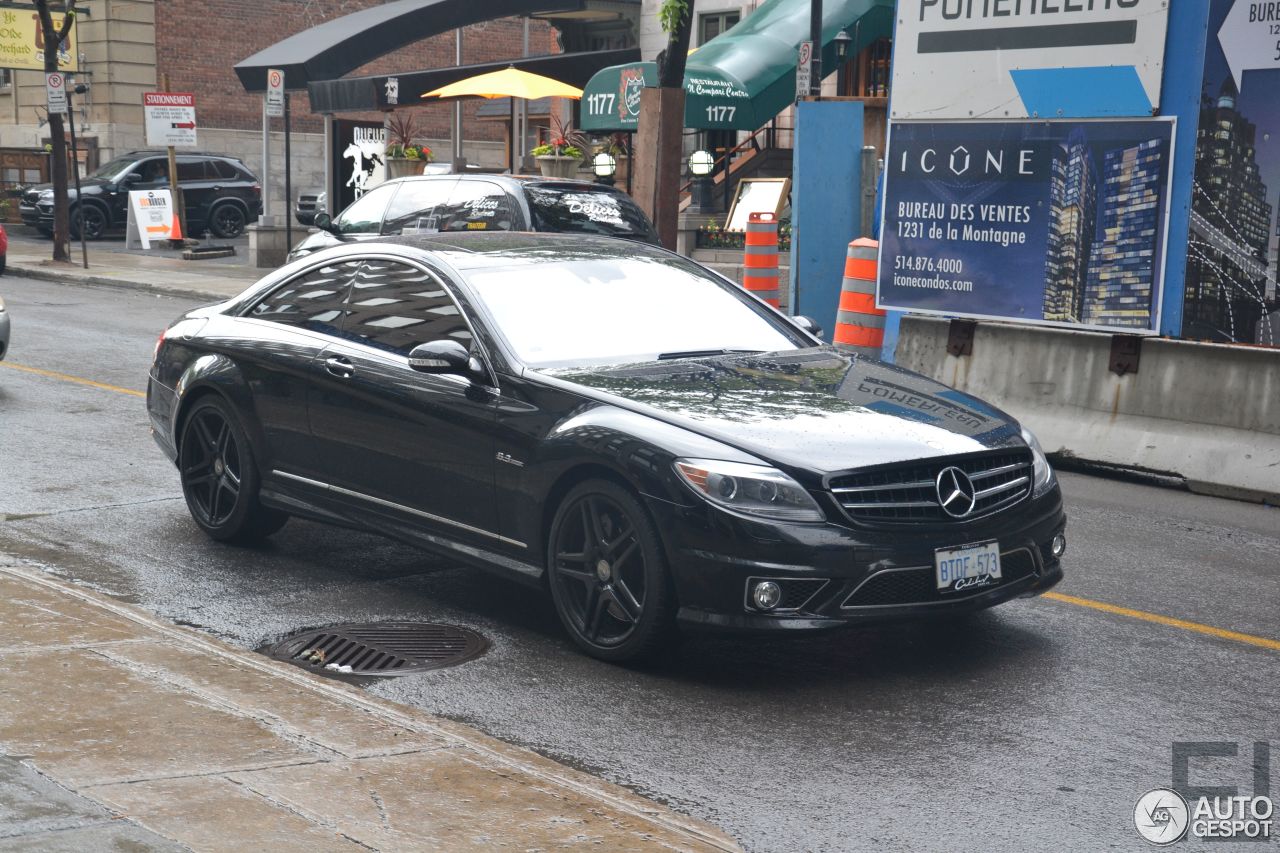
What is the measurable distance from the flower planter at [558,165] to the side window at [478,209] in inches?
453

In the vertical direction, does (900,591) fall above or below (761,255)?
below

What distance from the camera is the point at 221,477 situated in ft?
26.4

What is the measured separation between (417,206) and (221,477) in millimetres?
7870

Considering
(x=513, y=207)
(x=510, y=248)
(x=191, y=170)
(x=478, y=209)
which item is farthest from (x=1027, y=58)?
(x=191, y=170)

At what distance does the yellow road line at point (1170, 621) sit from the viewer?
655 centimetres

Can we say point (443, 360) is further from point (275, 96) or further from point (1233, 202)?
point (275, 96)

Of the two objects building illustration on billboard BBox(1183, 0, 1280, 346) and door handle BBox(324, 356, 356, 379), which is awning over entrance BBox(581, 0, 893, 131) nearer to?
building illustration on billboard BBox(1183, 0, 1280, 346)

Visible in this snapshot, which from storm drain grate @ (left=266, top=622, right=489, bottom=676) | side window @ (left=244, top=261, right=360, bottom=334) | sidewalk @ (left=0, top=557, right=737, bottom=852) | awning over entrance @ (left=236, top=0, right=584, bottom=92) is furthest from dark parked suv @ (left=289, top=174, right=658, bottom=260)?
awning over entrance @ (left=236, top=0, right=584, bottom=92)

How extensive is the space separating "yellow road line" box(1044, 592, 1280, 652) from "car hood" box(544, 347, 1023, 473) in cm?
114

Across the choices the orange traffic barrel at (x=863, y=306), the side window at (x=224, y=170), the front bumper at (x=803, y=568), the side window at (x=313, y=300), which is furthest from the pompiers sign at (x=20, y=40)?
the front bumper at (x=803, y=568)

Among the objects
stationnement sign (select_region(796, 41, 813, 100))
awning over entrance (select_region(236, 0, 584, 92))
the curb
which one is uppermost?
awning over entrance (select_region(236, 0, 584, 92))

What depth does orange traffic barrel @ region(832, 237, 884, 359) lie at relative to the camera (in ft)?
43.8

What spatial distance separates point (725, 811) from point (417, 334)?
3.09m

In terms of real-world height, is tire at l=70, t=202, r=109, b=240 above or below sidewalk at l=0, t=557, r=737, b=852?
above
